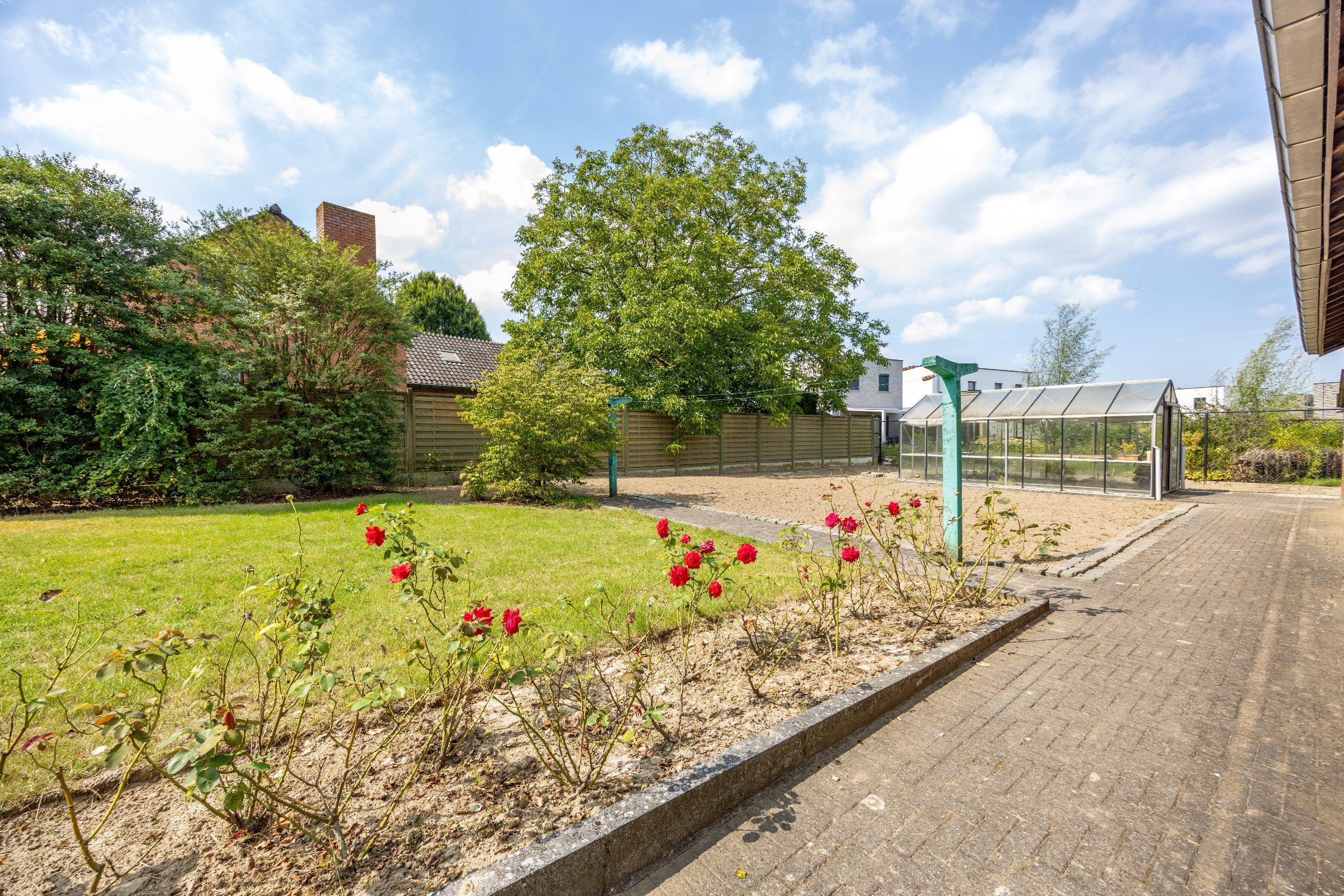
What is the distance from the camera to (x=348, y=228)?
14.5 m

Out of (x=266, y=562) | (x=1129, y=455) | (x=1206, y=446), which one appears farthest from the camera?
(x=1206, y=446)

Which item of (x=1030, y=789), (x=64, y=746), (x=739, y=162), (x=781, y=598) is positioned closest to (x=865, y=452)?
(x=739, y=162)

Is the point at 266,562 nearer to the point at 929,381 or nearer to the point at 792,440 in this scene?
the point at 792,440

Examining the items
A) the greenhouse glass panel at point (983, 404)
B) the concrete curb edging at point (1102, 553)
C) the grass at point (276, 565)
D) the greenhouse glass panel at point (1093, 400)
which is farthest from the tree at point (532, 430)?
the greenhouse glass panel at point (1093, 400)

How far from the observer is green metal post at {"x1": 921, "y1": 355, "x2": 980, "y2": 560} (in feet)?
17.1

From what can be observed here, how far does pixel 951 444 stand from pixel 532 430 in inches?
272

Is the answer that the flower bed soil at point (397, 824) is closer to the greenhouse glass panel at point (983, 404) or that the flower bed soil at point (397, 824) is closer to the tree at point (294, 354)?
the tree at point (294, 354)

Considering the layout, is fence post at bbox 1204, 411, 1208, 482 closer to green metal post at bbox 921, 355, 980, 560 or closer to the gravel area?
the gravel area

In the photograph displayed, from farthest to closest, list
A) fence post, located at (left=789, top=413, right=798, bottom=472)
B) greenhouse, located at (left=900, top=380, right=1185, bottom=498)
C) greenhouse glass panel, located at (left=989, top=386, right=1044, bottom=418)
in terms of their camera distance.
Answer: fence post, located at (left=789, top=413, right=798, bottom=472), greenhouse glass panel, located at (left=989, top=386, right=1044, bottom=418), greenhouse, located at (left=900, top=380, right=1185, bottom=498)

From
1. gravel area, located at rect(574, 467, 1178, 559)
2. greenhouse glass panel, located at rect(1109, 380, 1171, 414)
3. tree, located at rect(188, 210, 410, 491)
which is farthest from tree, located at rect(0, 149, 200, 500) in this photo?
greenhouse glass panel, located at rect(1109, 380, 1171, 414)

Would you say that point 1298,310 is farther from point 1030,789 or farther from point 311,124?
point 311,124

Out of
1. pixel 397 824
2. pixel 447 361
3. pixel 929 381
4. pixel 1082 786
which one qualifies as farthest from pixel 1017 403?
pixel 929 381

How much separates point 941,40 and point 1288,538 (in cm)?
827

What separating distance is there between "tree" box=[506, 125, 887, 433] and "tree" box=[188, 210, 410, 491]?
8052 mm
